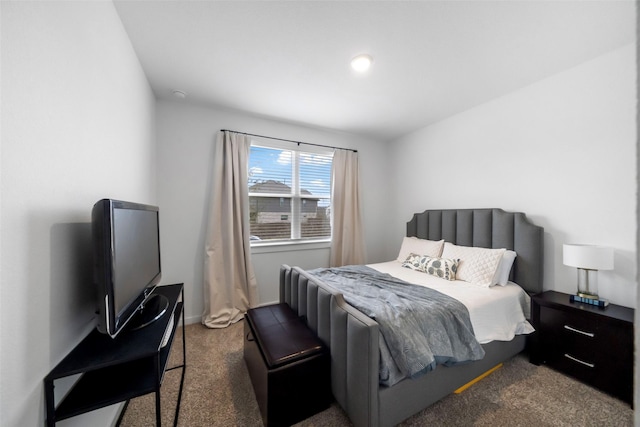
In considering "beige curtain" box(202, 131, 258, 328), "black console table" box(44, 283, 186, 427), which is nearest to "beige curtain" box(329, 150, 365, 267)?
"beige curtain" box(202, 131, 258, 328)

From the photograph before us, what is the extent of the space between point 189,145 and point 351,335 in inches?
106

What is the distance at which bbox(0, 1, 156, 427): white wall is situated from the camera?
662 millimetres

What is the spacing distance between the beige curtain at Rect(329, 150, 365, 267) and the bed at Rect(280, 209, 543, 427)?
1351mm

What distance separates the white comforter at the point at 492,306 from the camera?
1.71 metres

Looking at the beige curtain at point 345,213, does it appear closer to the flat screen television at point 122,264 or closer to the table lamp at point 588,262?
the table lamp at point 588,262

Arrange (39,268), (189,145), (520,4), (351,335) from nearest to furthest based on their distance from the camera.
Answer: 1. (39,268)
2. (351,335)
3. (520,4)
4. (189,145)

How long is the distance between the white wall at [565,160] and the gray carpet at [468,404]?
84cm

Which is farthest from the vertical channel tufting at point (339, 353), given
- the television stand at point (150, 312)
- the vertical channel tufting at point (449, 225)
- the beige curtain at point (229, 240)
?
the vertical channel tufting at point (449, 225)

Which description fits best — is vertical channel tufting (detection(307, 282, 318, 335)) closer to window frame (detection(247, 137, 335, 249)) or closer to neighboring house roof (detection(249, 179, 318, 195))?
window frame (detection(247, 137, 335, 249))

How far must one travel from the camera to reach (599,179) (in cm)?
187

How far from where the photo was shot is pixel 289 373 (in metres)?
1.31

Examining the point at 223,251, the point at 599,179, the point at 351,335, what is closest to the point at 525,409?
the point at 351,335

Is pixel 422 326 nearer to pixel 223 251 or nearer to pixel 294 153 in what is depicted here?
pixel 223 251

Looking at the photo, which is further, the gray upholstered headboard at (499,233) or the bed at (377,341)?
the gray upholstered headboard at (499,233)
